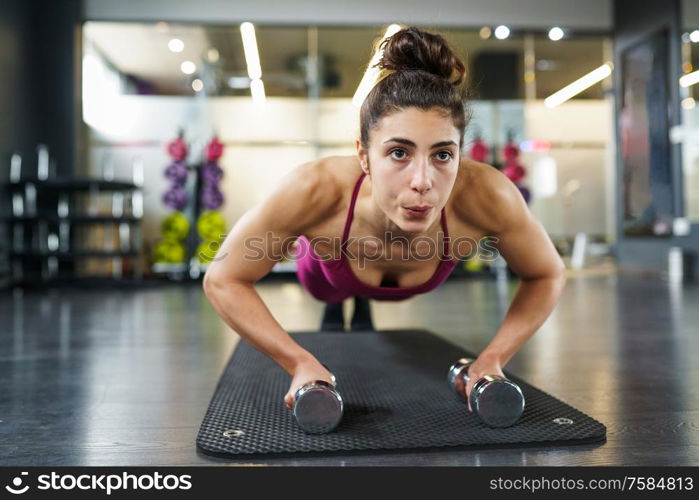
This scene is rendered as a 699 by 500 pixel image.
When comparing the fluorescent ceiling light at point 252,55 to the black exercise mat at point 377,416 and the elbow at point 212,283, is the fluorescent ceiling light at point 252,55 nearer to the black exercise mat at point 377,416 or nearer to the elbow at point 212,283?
the black exercise mat at point 377,416

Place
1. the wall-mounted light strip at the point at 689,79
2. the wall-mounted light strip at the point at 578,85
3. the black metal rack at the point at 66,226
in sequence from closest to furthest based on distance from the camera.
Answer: the black metal rack at the point at 66,226 < the wall-mounted light strip at the point at 689,79 < the wall-mounted light strip at the point at 578,85

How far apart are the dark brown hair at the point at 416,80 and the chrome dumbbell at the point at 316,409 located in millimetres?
437

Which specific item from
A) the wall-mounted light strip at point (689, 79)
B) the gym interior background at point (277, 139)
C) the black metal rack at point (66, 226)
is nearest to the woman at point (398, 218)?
the gym interior background at point (277, 139)

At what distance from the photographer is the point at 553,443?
1.03 metres

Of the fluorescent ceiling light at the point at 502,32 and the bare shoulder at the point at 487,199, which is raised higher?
the fluorescent ceiling light at the point at 502,32

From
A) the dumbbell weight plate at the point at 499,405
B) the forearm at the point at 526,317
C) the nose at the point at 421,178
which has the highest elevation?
the nose at the point at 421,178

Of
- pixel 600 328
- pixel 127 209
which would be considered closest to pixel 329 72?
pixel 127 209

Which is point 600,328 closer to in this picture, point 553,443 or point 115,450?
point 553,443

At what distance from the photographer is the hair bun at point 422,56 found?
112 centimetres

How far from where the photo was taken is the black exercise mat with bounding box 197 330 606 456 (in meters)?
1.02

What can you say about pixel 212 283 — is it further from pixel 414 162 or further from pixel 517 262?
pixel 517 262

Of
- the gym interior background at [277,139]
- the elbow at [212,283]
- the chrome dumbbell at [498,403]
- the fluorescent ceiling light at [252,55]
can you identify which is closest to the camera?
the chrome dumbbell at [498,403]

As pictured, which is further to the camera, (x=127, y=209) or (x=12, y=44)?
(x=127, y=209)

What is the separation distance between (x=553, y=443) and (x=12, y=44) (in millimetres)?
5451
